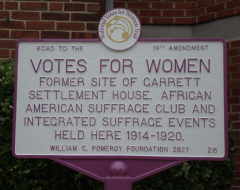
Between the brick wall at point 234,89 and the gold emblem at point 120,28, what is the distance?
223 cm

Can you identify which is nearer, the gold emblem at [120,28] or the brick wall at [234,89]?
the gold emblem at [120,28]

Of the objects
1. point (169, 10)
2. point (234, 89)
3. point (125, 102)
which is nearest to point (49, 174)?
point (125, 102)

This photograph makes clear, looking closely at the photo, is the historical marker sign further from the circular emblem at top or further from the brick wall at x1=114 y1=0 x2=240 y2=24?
the brick wall at x1=114 y1=0 x2=240 y2=24

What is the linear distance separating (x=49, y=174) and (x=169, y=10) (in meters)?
2.99

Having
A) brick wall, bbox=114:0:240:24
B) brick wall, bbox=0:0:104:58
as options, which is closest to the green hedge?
brick wall, bbox=0:0:104:58

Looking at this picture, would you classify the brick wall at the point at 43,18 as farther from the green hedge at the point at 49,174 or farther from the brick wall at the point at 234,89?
the brick wall at the point at 234,89

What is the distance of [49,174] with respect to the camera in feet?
10.4

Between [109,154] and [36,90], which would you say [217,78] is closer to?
[109,154]

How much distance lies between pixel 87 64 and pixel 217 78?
41.3 inches

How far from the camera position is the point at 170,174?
312cm

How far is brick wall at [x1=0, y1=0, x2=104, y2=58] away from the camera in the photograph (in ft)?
13.0

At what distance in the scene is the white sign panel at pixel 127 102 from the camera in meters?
2.74

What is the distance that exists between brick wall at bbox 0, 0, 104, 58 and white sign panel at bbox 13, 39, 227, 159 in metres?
1.21

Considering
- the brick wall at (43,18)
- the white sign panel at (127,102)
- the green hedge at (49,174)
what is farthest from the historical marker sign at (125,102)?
the brick wall at (43,18)
